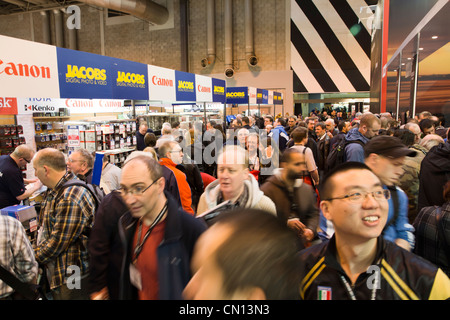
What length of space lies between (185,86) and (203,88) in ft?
3.65

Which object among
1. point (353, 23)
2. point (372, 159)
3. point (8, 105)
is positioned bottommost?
point (372, 159)

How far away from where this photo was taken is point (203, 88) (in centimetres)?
852

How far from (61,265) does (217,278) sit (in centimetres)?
177

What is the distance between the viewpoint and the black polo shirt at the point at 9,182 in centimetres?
400

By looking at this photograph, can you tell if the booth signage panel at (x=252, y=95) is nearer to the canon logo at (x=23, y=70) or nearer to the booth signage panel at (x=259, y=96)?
the booth signage panel at (x=259, y=96)

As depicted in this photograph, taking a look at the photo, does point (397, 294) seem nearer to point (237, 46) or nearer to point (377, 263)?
point (377, 263)

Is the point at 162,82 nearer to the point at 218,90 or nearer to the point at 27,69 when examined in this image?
the point at 27,69

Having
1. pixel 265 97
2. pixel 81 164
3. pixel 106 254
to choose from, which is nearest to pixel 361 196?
pixel 106 254

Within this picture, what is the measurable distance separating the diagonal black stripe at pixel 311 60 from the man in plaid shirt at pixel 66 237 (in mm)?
18918

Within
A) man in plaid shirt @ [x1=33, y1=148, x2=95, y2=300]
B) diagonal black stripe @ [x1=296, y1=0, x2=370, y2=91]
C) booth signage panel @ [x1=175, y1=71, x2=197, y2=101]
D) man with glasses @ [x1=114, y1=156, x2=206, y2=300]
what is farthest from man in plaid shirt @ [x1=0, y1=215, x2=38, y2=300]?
diagonal black stripe @ [x1=296, y1=0, x2=370, y2=91]

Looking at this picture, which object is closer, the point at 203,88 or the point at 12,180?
the point at 12,180

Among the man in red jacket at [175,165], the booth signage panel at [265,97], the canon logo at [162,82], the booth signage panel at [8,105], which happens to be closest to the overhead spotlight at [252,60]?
the booth signage panel at [265,97]

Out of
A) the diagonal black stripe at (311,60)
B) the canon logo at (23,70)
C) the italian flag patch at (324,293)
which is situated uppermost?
the diagonal black stripe at (311,60)

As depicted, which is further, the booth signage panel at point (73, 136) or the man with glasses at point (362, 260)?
the booth signage panel at point (73, 136)
